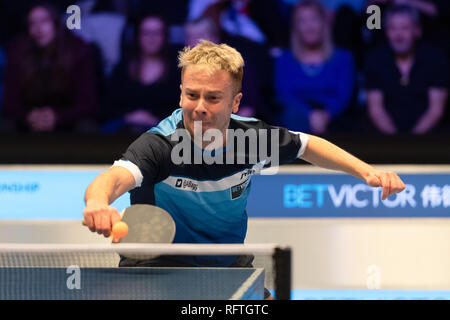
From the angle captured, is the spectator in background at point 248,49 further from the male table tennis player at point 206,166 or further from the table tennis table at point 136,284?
the table tennis table at point 136,284

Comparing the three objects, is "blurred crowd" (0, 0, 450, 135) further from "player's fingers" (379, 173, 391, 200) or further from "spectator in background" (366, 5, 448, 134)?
"player's fingers" (379, 173, 391, 200)

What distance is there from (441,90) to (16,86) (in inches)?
158

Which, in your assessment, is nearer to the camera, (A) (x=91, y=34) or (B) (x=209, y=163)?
(B) (x=209, y=163)

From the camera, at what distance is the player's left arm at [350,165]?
108 inches

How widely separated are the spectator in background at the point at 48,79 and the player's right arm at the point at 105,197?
4495mm

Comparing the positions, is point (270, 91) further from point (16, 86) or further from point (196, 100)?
point (196, 100)

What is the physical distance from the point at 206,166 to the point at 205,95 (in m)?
0.34

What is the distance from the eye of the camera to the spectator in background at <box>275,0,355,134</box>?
22.3 ft

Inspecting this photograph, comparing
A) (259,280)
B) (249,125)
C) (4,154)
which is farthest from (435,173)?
(259,280)

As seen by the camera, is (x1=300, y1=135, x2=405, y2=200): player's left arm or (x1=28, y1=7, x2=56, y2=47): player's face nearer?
(x1=300, y1=135, x2=405, y2=200): player's left arm

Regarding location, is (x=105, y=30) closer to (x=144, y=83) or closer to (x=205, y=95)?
(x=144, y=83)

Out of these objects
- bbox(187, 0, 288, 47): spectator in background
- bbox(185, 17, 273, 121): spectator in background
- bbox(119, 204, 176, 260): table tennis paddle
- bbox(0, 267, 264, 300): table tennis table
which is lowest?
bbox(0, 267, 264, 300): table tennis table

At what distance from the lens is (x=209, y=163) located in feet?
9.86

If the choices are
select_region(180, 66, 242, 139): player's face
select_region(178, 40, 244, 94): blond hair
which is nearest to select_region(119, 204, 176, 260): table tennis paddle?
select_region(180, 66, 242, 139): player's face
